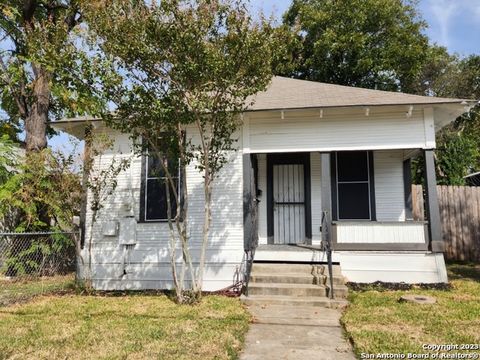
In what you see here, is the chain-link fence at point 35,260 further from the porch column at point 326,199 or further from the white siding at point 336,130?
the porch column at point 326,199

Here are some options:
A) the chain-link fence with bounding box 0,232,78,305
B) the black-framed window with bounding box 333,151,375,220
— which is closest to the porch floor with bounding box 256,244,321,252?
the black-framed window with bounding box 333,151,375,220

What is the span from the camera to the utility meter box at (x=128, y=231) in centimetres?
917

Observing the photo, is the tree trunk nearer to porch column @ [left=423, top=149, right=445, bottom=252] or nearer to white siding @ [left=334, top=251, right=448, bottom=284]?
white siding @ [left=334, top=251, right=448, bottom=284]

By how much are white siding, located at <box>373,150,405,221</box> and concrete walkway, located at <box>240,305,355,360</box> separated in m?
4.26

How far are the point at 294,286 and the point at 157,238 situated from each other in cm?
351

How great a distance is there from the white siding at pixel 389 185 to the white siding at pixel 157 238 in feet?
11.9

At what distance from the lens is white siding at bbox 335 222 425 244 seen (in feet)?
28.0

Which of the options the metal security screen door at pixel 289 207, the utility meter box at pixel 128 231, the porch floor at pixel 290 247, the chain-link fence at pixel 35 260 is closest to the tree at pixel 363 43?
the metal security screen door at pixel 289 207

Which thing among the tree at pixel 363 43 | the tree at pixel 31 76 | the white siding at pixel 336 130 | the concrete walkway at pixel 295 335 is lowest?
the concrete walkway at pixel 295 335

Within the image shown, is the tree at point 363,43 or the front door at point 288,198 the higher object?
the tree at point 363,43

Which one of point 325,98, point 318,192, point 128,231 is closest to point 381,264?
point 318,192

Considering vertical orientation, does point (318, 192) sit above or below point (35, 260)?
above

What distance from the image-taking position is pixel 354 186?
Result: 10133 millimetres

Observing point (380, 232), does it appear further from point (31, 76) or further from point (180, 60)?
point (31, 76)
